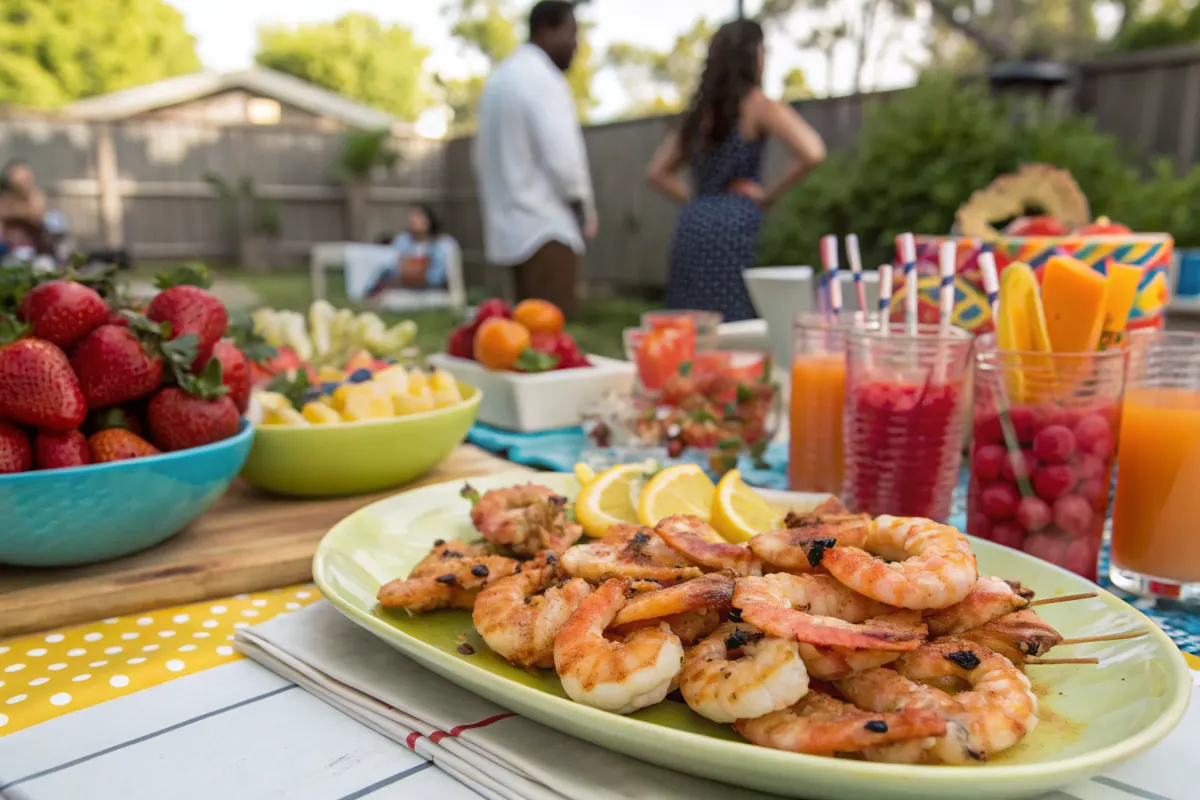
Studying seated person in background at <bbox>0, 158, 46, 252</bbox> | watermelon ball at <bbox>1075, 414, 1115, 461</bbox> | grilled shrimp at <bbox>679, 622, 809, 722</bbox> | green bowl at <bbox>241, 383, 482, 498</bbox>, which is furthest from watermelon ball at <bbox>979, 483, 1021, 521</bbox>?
seated person in background at <bbox>0, 158, 46, 252</bbox>

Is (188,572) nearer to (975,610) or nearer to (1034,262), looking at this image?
(975,610)

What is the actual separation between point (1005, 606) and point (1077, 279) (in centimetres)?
54

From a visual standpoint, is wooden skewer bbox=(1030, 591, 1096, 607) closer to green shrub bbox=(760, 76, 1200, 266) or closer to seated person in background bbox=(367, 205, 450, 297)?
green shrub bbox=(760, 76, 1200, 266)

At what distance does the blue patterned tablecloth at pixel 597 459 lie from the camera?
3.79 feet

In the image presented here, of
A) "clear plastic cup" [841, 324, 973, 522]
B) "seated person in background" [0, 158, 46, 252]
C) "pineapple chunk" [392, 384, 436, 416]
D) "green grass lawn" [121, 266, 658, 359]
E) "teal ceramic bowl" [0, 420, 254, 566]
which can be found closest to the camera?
"teal ceramic bowl" [0, 420, 254, 566]

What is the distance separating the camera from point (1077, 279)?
1175 millimetres

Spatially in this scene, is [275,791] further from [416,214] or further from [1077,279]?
[416,214]

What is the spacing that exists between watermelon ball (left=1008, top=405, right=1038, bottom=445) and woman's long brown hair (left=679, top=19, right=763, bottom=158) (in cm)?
330

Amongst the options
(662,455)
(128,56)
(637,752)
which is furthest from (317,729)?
(128,56)

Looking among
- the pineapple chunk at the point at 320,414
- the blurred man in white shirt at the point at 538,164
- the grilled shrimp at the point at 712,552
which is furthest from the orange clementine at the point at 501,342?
the blurred man in white shirt at the point at 538,164

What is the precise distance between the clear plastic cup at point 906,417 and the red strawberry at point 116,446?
100 centimetres

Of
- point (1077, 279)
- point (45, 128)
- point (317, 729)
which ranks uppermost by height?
point (45, 128)

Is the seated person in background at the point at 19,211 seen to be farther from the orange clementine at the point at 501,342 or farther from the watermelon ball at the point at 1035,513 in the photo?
the watermelon ball at the point at 1035,513

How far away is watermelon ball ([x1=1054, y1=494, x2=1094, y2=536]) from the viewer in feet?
3.82
